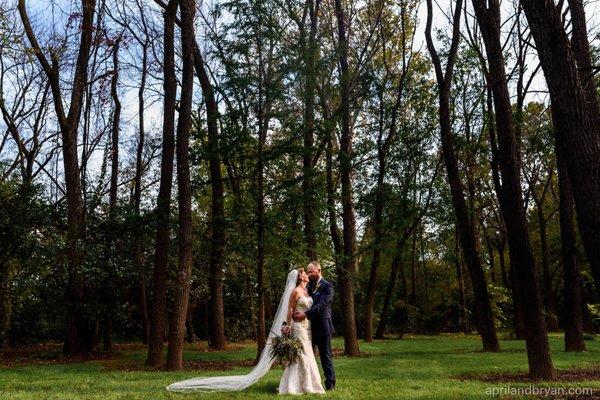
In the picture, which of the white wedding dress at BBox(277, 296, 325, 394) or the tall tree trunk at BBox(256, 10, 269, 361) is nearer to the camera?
the white wedding dress at BBox(277, 296, 325, 394)

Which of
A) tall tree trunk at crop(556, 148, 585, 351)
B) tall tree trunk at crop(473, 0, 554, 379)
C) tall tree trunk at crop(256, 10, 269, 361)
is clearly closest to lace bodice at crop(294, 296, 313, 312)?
tall tree trunk at crop(473, 0, 554, 379)

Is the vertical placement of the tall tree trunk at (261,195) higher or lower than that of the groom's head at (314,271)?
higher

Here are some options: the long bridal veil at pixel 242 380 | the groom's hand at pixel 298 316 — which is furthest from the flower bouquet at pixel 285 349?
the groom's hand at pixel 298 316

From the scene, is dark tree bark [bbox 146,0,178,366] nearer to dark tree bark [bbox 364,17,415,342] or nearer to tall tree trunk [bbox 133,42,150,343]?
tall tree trunk [bbox 133,42,150,343]

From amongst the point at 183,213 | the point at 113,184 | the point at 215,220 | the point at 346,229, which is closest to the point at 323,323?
the point at 183,213

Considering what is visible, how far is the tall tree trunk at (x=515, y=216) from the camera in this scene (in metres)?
10.1

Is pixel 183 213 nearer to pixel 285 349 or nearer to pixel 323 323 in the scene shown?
pixel 323 323

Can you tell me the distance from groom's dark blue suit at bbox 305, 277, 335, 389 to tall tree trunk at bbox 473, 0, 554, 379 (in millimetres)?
3685

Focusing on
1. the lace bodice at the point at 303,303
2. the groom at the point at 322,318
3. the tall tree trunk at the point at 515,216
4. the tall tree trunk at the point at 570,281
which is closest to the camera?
the groom at the point at 322,318

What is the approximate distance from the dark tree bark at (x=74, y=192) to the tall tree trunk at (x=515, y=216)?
13440mm

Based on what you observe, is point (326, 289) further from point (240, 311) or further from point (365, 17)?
point (240, 311)

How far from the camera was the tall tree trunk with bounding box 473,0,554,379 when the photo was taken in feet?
33.1

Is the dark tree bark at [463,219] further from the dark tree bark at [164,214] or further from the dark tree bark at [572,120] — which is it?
the dark tree bark at [572,120]

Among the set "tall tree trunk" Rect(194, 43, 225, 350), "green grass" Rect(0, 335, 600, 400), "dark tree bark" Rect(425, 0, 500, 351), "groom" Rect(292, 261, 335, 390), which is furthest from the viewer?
"dark tree bark" Rect(425, 0, 500, 351)
